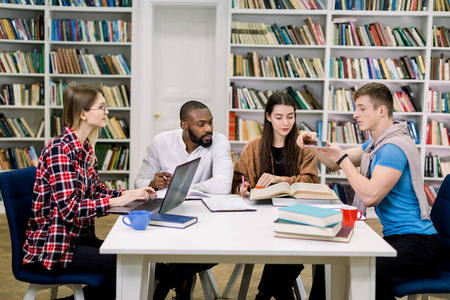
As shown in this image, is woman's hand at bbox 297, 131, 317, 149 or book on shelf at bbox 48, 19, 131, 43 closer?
woman's hand at bbox 297, 131, 317, 149

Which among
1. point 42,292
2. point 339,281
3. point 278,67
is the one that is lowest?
point 42,292

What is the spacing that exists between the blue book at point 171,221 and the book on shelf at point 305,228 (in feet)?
1.07

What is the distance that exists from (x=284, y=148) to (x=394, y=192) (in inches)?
32.3

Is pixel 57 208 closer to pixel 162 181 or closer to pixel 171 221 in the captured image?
pixel 171 221

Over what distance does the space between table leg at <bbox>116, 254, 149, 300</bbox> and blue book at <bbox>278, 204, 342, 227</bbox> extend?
481 mm

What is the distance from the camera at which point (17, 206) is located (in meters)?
1.90

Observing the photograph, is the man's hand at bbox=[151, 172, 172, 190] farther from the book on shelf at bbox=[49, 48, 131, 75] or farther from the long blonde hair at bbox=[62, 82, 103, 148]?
the book on shelf at bbox=[49, 48, 131, 75]

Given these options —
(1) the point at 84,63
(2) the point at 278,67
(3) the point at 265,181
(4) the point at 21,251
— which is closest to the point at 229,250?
(4) the point at 21,251

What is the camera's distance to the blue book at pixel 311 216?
5.15ft

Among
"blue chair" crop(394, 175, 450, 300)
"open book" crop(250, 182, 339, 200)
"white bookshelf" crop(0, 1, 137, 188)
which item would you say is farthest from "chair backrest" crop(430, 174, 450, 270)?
"white bookshelf" crop(0, 1, 137, 188)

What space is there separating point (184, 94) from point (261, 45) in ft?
3.37

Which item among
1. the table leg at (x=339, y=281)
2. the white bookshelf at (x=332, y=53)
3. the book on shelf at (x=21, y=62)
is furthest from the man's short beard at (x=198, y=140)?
Answer: the book on shelf at (x=21, y=62)

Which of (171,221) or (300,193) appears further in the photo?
(300,193)

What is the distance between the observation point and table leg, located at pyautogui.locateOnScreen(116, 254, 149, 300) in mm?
1523
